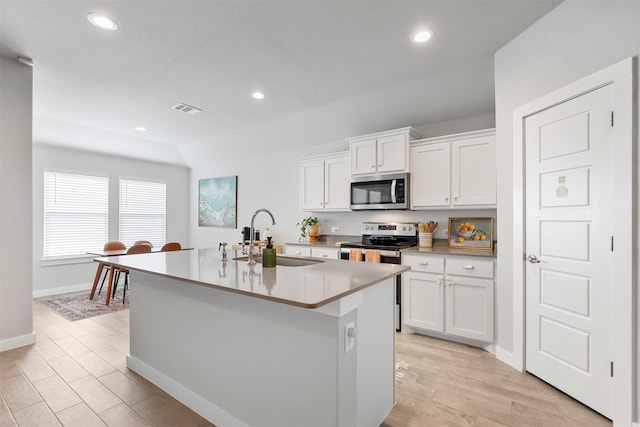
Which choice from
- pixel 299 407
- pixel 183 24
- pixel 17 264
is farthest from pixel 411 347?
pixel 17 264

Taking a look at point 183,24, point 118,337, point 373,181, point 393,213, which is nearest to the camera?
point 183,24

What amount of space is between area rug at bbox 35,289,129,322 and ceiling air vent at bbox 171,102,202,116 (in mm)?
2820

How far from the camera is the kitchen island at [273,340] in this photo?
4.69ft

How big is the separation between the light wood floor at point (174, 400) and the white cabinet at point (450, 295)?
0.22 meters

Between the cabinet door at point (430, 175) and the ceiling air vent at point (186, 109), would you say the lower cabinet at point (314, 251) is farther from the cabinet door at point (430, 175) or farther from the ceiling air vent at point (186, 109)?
the ceiling air vent at point (186, 109)

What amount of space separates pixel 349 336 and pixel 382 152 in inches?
106

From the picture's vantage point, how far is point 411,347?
117 inches

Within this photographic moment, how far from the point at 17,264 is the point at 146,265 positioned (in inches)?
73.9

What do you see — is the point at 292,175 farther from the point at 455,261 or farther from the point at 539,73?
the point at 539,73

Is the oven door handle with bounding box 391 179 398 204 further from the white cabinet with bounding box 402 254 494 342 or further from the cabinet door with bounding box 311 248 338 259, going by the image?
the cabinet door with bounding box 311 248 338 259

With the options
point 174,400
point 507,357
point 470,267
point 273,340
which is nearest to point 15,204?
→ point 174,400

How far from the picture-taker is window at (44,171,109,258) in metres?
4.91

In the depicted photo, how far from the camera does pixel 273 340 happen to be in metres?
1.61

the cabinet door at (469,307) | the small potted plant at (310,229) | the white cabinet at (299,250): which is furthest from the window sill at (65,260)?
the cabinet door at (469,307)
